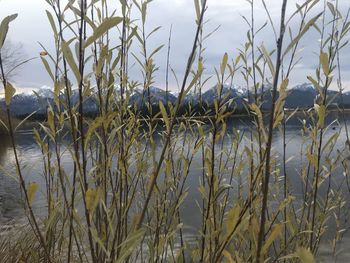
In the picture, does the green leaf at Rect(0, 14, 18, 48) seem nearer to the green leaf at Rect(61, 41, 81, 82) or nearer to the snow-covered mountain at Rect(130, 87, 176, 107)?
the green leaf at Rect(61, 41, 81, 82)

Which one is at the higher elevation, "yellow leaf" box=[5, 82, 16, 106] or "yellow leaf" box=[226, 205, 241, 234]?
"yellow leaf" box=[5, 82, 16, 106]

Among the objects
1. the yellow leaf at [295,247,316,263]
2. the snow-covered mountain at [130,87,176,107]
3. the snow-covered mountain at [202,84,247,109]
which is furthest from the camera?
the snow-covered mountain at [130,87,176,107]

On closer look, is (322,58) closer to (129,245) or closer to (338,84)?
(129,245)

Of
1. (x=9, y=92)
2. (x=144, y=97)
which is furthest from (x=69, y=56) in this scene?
(x=144, y=97)

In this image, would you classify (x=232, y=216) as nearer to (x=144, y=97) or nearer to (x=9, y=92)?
(x=9, y=92)

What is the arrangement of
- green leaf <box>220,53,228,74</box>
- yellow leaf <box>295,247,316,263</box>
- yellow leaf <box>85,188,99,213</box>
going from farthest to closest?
green leaf <box>220,53,228,74</box>, yellow leaf <box>85,188,99,213</box>, yellow leaf <box>295,247,316,263</box>

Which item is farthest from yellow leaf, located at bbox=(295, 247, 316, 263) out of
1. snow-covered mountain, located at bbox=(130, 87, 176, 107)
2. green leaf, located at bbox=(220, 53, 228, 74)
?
snow-covered mountain, located at bbox=(130, 87, 176, 107)

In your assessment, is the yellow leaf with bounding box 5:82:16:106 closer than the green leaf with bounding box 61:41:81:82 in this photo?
No

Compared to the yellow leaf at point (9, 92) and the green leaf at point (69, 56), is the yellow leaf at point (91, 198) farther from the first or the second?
the yellow leaf at point (9, 92)

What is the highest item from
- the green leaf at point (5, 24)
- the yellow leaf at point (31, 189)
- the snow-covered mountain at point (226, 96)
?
the green leaf at point (5, 24)

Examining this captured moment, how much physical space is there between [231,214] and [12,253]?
9.92 ft

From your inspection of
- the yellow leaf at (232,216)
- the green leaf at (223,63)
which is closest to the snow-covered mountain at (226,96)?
the green leaf at (223,63)

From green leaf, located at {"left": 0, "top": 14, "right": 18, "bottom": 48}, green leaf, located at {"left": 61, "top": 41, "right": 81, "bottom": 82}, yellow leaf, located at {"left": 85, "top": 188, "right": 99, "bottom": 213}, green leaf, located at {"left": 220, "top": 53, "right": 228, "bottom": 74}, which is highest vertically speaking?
green leaf, located at {"left": 0, "top": 14, "right": 18, "bottom": 48}

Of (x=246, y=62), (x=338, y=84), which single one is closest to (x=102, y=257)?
(x=246, y=62)
